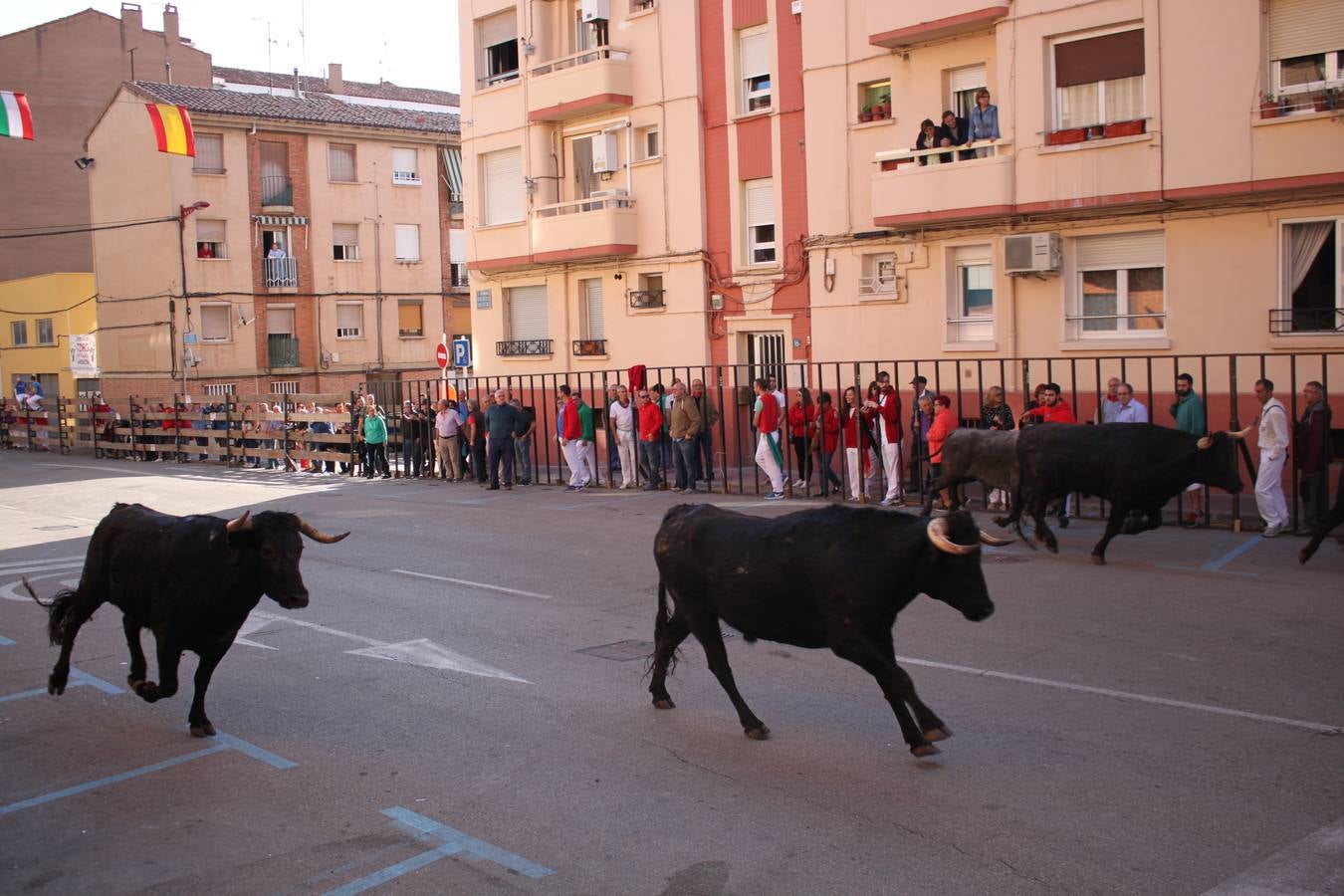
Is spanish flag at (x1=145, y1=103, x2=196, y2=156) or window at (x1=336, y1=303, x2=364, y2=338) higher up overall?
spanish flag at (x1=145, y1=103, x2=196, y2=156)

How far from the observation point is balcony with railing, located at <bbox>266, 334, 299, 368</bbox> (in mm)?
47281

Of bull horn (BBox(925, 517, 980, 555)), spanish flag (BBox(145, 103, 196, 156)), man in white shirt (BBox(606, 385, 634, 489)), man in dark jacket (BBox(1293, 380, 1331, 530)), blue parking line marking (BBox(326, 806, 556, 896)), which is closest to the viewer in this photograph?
blue parking line marking (BBox(326, 806, 556, 896))

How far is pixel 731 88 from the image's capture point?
26641 mm

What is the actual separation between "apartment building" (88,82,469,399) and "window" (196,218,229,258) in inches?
2.0

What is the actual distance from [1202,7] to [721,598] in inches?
621

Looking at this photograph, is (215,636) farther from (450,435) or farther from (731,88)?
(731,88)

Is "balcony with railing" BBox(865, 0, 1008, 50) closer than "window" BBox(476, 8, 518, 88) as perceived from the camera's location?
Yes

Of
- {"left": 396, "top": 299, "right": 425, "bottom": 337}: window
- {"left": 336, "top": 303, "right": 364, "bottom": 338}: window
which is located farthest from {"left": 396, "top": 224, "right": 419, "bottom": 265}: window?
{"left": 336, "top": 303, "right": 364, "bottom": 338}: window

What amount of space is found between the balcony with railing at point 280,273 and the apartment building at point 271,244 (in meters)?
0.04

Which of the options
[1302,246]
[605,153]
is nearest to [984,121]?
[1302,246]

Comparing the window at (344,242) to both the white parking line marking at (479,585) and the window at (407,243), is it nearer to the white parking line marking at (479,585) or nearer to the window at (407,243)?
the window at (407,243)

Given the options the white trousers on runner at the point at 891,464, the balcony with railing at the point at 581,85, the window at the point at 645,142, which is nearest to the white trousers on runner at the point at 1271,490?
the white trousers on runner at the point at 891,464

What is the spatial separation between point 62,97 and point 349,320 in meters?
15.5

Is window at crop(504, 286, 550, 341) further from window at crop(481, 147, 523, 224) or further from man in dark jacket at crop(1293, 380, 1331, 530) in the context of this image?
man in dark jacket at crop(1293, 380, 1331, 530)
